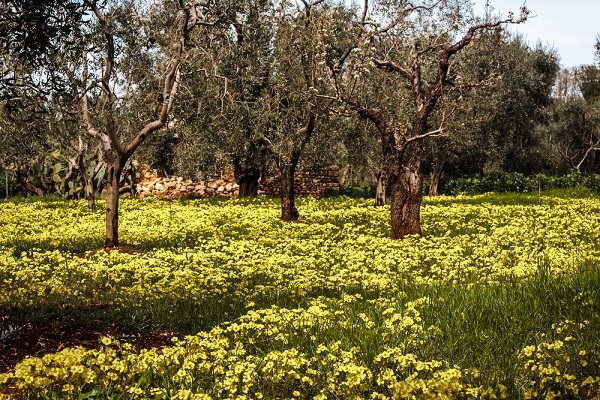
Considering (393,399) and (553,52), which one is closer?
(393,399)

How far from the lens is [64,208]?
2689 cm

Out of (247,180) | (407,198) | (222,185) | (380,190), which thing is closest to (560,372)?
(407,198)

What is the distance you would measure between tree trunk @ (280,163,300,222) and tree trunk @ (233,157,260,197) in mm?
11525

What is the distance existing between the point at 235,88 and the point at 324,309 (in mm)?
13142

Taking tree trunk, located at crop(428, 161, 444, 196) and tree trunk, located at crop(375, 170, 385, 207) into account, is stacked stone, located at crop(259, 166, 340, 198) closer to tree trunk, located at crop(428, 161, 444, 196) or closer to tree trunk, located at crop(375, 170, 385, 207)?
tree trunk, located at crop(375, 170, 385, 207)

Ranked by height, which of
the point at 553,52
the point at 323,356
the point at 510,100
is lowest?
the point at 323,356

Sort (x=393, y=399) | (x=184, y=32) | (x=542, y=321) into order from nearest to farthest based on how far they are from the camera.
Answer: (x=393, y=399)
(x=542, y=321)
(x=184, y=32)

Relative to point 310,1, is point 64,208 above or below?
below

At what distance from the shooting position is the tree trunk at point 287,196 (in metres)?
22.4

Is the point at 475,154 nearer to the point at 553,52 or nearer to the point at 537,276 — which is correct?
the point at 553,52

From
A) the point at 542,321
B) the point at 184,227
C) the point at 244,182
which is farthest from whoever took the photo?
the point at 244,182

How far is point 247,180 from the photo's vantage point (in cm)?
3484

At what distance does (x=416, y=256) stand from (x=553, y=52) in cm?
4120

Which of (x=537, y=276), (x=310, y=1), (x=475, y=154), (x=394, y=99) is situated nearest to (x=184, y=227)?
(x=310, y=1)
